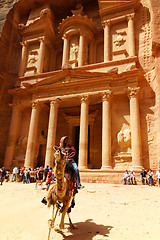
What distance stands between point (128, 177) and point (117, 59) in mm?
11113

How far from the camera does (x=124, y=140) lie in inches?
584

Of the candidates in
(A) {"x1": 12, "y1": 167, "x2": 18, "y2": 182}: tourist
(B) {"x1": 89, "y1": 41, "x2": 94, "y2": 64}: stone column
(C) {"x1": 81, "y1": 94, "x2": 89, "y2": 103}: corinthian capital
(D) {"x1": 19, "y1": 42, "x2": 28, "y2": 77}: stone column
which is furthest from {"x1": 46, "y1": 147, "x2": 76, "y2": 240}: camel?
(D) {"x1": 19, "y1": 42, "x2": 28, "y2": 77}: stone column

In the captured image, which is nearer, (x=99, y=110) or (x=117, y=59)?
(x=117, y=59)

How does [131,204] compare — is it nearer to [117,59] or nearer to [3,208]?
[3,208]

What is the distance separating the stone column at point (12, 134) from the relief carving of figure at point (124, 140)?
33.8 feet

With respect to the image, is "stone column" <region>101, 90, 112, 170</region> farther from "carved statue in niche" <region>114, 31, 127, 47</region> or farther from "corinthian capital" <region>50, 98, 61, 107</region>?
"carved statue in niche" <region>114, 31, 127, 47</region>

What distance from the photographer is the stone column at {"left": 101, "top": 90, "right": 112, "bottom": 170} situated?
14.3 m

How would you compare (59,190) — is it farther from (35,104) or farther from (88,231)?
(35,104)

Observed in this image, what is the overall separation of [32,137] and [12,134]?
265 cm

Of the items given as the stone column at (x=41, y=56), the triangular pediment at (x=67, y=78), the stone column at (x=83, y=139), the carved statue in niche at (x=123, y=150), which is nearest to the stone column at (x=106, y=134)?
the carved statue in niche at (x=123, y=150)

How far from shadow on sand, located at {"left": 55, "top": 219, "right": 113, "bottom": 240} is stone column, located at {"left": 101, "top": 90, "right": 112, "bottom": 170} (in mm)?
9564

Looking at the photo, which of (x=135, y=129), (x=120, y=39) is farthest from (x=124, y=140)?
(x=120, y=39)

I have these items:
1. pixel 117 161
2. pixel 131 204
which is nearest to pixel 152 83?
pixel 117 161

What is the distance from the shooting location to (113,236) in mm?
3988
